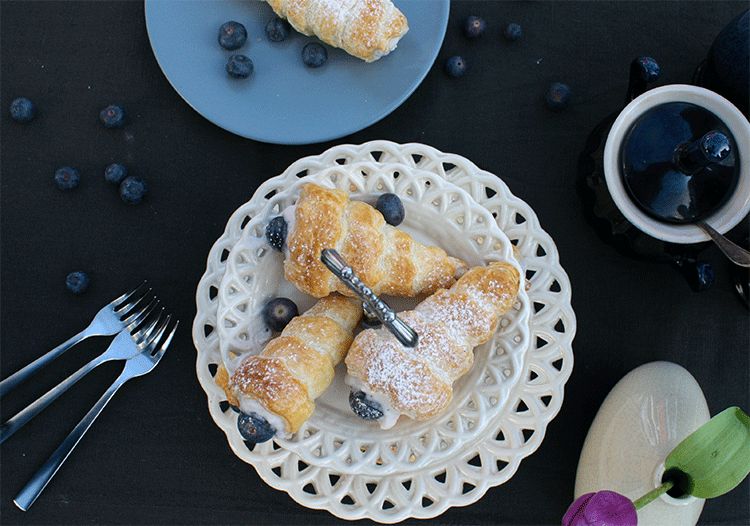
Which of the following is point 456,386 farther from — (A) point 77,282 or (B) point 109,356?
(A) point 77,282

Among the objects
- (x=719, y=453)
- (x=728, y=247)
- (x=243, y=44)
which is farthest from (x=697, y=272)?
(x=243, y=44)

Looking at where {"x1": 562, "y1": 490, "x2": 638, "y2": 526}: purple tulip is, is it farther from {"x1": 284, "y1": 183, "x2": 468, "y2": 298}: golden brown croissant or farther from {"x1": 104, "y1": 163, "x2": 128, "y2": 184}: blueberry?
{"x1": 104, "y1": 163, "x2": 128, "y2": 184}: blueberry

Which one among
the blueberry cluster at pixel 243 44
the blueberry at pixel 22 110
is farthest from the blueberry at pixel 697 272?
the blueberry at pixel 22 110

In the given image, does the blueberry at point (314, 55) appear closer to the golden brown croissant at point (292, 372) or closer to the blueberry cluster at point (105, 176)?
the blueberry cluster at point (105, 176)

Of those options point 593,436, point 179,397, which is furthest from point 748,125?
point 179,397

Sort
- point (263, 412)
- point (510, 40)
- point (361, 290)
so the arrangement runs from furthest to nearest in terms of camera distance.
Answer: point (510, 40) < point (263, 412) < point (361, 290)
